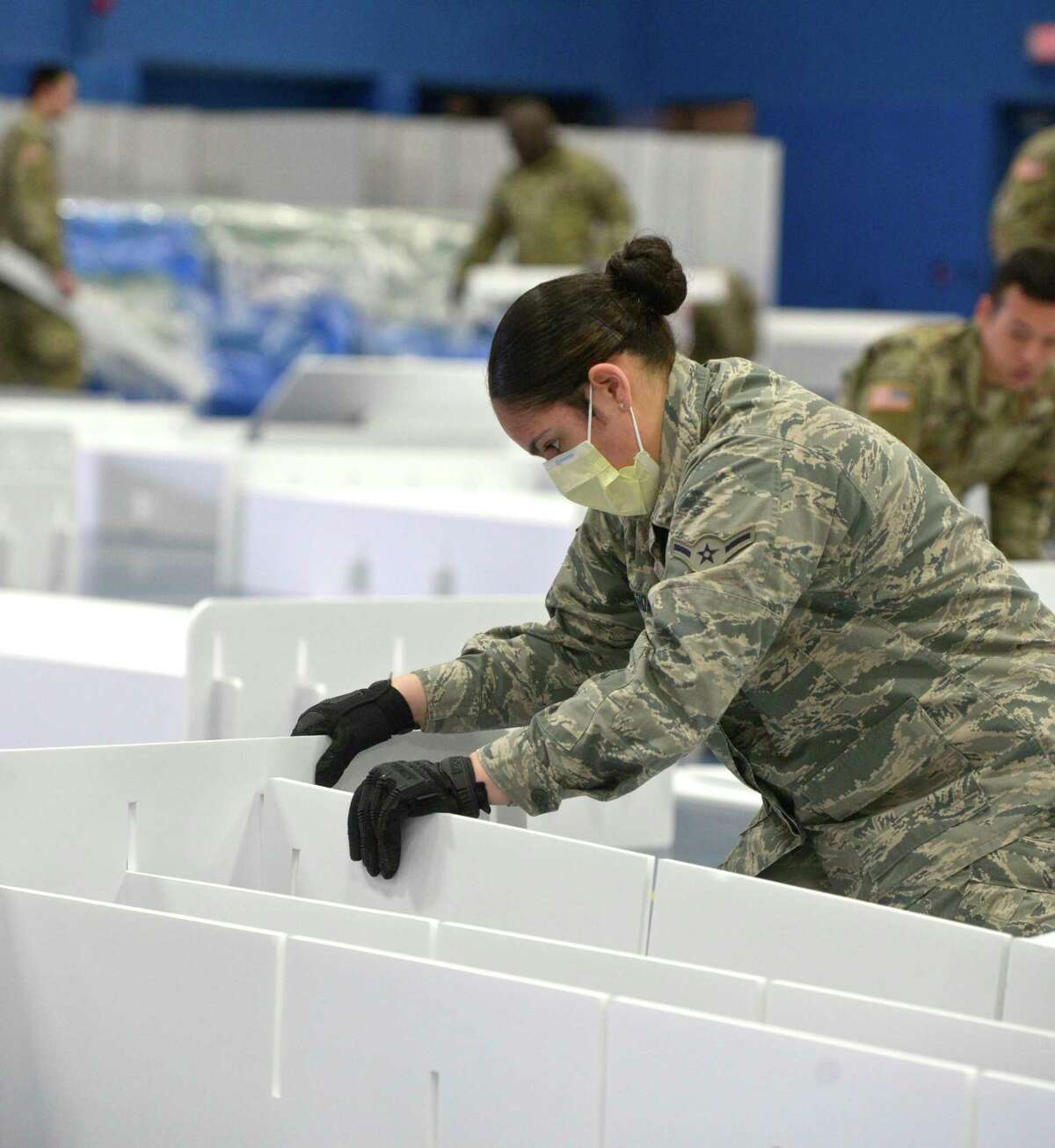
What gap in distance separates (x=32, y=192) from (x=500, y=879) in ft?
21.9

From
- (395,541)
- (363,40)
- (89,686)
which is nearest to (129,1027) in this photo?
(89,686)

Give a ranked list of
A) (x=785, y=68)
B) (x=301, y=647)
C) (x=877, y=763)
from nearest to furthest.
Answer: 1. (x=877, y=763)
2. (x=301, y=647)
3. (x=785, y=68)

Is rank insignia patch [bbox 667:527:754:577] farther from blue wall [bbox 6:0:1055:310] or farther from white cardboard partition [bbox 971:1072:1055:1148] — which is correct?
blue wall [bbox 6:0:1055:310]

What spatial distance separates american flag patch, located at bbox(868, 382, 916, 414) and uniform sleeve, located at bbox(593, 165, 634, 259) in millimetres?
4216

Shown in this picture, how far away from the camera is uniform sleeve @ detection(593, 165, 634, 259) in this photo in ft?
25.5

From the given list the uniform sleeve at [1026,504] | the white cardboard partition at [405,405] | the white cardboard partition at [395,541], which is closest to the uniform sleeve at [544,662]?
the uniform sleeve at [1026,504]

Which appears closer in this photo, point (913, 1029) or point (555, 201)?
point (913, 1029)

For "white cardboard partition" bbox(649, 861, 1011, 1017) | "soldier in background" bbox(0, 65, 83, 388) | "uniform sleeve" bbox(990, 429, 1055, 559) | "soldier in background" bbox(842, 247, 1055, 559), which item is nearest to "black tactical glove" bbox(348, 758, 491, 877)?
"white cardboard partition" bbox(649, 861, 1011, 1017)

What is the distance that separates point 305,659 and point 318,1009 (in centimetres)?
114

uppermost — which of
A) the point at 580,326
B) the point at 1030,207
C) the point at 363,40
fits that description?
the point at 363,40

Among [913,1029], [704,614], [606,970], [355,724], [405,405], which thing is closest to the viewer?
[913,1029]

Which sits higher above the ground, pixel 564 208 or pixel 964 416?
pixel 564 208

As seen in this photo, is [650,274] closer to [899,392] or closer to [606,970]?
[606,970]

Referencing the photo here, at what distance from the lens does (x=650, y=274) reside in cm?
193
